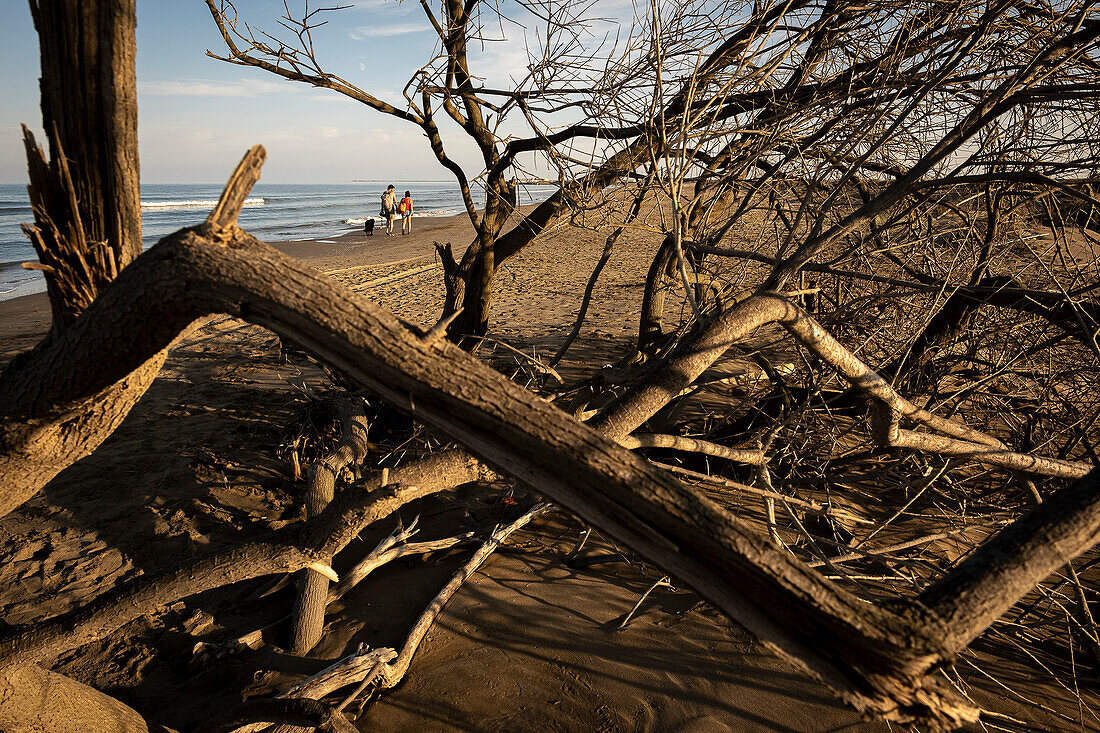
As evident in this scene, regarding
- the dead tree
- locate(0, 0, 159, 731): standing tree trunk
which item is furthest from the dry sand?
locate(0, 0, 159, 731): standing tree trunk

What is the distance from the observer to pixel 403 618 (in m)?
3.14

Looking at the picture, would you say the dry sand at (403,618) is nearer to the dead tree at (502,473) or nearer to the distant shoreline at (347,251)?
the dead tree at (502,473)

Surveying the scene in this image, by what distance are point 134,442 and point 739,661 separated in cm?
516

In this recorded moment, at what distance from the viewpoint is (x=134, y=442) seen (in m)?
5.12

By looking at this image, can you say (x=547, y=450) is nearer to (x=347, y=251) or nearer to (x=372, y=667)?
(x=372, y=667)

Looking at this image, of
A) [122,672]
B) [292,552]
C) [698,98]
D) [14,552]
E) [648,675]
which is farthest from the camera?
[14,552]

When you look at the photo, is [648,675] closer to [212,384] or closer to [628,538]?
[628,538]

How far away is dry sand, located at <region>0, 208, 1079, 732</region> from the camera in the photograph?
8.41 feet

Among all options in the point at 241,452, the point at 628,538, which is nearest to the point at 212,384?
the point at 241,452

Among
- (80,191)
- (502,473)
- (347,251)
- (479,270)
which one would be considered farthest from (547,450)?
(347,251)

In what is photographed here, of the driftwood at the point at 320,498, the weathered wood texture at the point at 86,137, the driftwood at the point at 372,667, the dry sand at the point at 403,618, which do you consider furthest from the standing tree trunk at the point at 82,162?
the dry sand at the point at 403,618

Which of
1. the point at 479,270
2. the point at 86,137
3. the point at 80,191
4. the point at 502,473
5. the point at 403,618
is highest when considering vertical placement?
the point at 86,137

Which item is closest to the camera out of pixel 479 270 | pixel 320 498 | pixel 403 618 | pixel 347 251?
pixel 403 618

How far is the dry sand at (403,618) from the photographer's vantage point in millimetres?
2564
